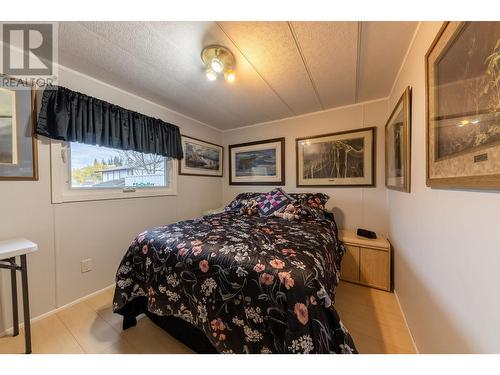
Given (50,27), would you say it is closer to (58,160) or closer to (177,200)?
(58,160)

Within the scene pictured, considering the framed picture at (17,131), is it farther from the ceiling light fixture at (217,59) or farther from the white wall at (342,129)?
the white wall at (342,129)

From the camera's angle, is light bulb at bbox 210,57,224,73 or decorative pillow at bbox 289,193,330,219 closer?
light bulb at bbox 210,57,224,73

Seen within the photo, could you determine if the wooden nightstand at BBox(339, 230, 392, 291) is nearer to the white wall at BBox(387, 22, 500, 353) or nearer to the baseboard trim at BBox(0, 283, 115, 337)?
the white wall at BBox(387, 22, 500, 353)

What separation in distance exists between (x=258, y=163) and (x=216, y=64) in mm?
1815

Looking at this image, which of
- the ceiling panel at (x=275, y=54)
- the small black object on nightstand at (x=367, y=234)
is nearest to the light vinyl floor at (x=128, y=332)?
A: the small black object on nightstand at (x=367, y=234)

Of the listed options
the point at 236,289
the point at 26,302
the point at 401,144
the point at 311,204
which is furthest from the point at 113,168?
the point at 401,144

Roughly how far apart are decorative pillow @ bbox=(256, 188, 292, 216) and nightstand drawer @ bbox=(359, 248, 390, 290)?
1.00 m

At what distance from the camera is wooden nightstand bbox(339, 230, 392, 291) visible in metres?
1.93

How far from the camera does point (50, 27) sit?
125cm

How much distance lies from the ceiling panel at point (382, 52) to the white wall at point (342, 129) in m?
0.38

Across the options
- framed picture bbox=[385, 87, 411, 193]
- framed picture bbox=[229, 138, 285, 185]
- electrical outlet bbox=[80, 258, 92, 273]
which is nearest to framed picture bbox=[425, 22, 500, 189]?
framed picture bbox=[385, 87, 411, 193]

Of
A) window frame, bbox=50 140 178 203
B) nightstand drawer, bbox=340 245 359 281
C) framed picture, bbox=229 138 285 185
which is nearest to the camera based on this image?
window frame, bbox=50 140 178 203
